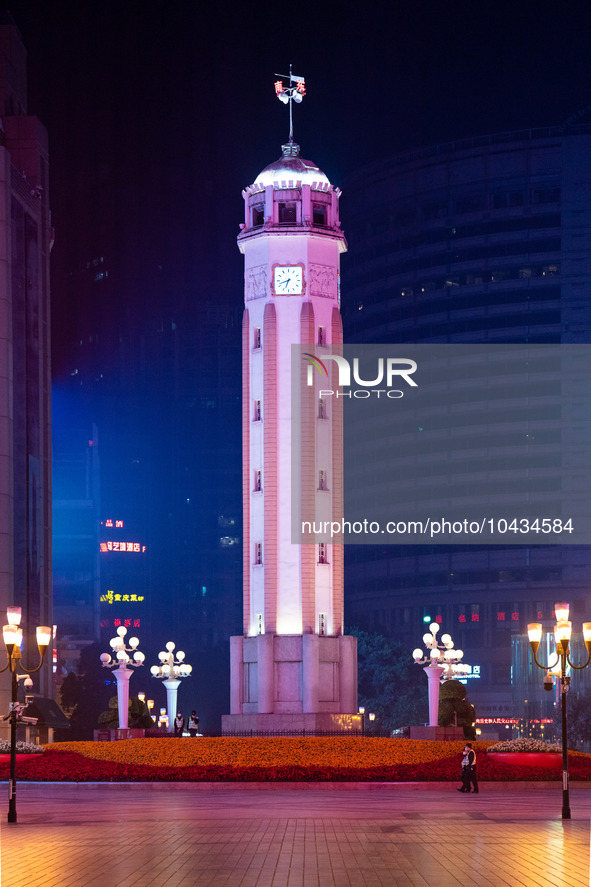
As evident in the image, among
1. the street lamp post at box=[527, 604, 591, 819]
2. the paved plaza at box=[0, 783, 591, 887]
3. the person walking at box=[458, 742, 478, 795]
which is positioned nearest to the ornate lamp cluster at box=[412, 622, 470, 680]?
the person walking at box=[458, 742, 478, 795]

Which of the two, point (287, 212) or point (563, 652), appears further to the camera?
point (287, 212)

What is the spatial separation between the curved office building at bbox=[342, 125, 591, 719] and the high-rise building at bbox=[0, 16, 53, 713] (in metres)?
88.8

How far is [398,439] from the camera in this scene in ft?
618

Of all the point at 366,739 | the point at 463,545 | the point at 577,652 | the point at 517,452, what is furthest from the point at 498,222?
the point at 366,739

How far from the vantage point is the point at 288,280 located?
77375 mm

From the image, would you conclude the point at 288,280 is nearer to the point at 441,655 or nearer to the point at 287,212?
the point at 287,212

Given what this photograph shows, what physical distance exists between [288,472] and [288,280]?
35.3ft

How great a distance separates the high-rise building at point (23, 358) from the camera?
3492 inches

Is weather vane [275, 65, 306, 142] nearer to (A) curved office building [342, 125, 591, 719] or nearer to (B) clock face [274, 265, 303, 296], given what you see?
(B) clock face [274, 265, 303, 296]

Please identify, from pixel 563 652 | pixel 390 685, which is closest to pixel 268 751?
pixel 563 652

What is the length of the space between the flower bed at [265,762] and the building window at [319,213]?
33166 mm

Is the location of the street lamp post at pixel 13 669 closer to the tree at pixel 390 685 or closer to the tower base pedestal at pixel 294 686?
the tower base pedestal at pixel 294 686

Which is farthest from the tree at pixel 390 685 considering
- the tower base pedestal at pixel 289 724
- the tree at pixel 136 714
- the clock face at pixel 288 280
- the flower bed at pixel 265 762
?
the flower bed at pixel 265 762

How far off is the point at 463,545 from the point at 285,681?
111m
